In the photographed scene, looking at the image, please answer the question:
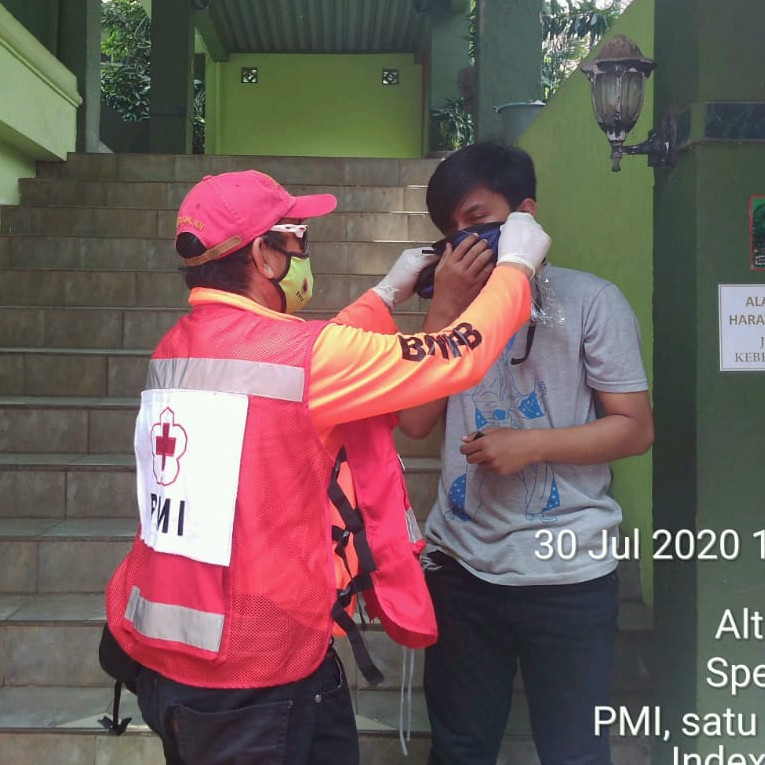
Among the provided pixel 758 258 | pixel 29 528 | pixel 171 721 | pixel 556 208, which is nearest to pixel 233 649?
pixel 171 721

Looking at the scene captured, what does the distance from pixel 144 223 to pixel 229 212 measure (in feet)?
14.0

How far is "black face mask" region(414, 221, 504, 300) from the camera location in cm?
149

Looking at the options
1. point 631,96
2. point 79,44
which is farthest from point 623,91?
point 79,44

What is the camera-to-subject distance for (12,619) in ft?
9.26

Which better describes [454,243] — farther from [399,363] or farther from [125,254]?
[125,254]

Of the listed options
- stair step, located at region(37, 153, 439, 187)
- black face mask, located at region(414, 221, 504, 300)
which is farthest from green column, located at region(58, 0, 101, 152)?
black face mask, located at region(414, 221, 504, 300)

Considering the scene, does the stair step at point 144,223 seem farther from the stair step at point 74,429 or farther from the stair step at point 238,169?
the stair step at point 74,429

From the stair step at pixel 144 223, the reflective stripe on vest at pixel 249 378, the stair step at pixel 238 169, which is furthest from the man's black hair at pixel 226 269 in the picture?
the stair step at pixel 238 169

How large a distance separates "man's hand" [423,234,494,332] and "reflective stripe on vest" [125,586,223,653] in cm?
59

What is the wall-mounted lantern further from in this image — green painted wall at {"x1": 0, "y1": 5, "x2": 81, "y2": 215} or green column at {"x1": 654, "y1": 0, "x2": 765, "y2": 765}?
green painted wall at {"x1": 0, "y1": 5, "x2": 81, "y2": 215}

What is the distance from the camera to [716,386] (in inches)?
78.0

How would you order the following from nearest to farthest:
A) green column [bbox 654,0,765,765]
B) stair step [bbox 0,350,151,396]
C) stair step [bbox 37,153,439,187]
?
1. green column [bbox 654,0,765,765]
2. stair step [bbox 0,350,151,396]
3. stair step [bbox 37,153,439,187]

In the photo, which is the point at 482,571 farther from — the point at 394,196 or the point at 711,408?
the point at 394,196

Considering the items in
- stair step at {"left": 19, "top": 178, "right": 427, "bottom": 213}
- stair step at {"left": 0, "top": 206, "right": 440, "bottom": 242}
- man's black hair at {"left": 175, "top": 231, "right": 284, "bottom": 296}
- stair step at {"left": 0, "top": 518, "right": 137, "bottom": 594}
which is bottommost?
stair step at {"left": 0, "top": 518, "right": 137, "bottom": 594}
